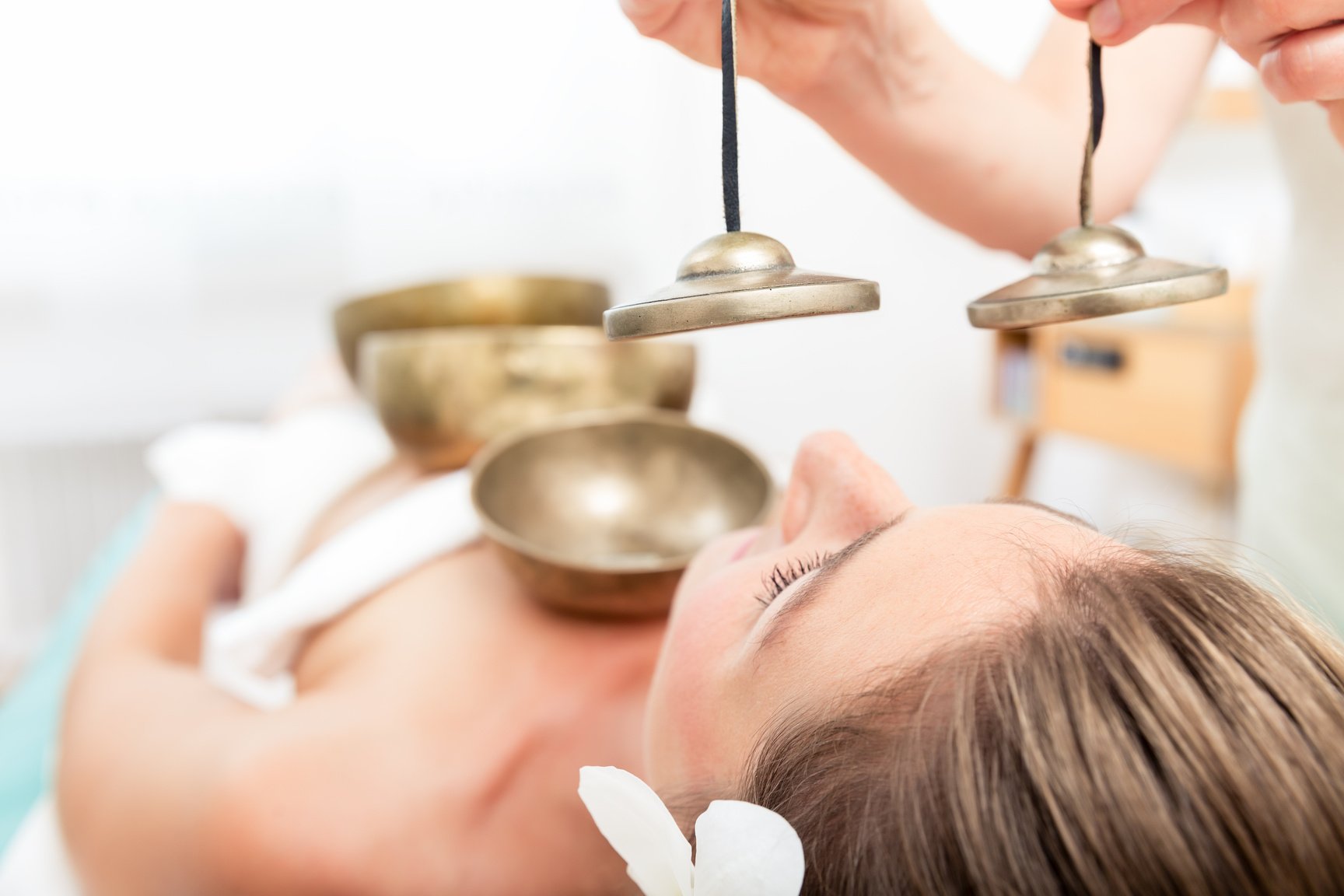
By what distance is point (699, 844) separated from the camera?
458 mm

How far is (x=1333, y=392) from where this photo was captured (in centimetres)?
96

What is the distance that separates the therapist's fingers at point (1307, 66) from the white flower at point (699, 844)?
0.51 metres

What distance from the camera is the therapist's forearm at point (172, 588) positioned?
1137mm

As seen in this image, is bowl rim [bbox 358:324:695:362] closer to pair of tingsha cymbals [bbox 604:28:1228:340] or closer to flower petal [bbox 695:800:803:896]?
pair of tingsha cymbals [bbox 604:28:1228:340]

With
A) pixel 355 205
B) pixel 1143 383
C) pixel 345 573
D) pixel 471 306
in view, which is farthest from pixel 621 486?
pixel 1143 383

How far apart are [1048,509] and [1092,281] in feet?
0.56

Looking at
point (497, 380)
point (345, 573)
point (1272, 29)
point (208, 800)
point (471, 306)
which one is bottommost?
point (208, 800)

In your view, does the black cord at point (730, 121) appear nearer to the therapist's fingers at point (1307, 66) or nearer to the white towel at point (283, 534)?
the therapist's fingers at point (1307, 66)

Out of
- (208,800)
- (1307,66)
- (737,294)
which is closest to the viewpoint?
(737,294)

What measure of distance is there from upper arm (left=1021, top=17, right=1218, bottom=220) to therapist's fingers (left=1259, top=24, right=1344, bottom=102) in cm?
40

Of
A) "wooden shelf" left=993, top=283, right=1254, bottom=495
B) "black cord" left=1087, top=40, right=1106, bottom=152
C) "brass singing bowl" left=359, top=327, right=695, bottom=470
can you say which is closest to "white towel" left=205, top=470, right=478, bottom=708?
"brass singing bowl" left=359, top=327, right=695, bottom=470

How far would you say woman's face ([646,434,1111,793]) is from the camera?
20.9 inches

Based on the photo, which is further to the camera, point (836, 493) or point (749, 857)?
point (836, 493)

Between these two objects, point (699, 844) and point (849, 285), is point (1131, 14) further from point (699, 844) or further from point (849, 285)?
point (699, 844)
